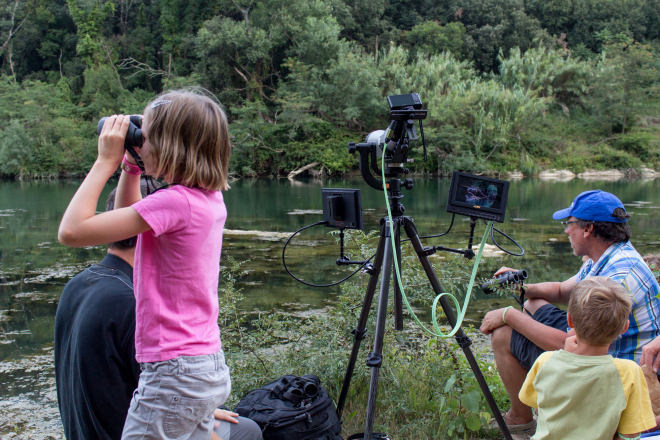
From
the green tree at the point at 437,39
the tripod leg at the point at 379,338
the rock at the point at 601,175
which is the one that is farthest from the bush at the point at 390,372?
the green tree at the point at 437,39

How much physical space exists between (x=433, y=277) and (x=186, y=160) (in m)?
1.26

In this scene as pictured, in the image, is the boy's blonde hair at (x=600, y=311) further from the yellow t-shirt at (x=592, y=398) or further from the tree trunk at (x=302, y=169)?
the tree trunk at (x=302, y=169)

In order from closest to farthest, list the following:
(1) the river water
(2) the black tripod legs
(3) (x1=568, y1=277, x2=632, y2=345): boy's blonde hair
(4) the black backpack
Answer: (3) (x1=568, y1=277, x2=632, y2=345): boy's blonde hair → (4) the black backpack → (2) the black tripod legs → (1) the river water

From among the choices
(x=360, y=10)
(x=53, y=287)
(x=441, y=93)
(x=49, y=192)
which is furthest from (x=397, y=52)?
(x=53, y=287)

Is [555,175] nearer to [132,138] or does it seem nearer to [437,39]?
[437,39]

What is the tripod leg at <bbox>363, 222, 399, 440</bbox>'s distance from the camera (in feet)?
6.82

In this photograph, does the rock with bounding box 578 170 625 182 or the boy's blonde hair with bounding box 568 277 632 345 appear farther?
the rock with bounding box 578 170 625 182

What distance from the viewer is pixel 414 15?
131 ft

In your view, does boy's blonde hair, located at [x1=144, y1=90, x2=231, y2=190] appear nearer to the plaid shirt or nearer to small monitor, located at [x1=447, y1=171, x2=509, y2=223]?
small monitor, located at [x1=447, y1=171, x2=509, y2=223]

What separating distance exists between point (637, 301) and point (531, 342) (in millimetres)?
444

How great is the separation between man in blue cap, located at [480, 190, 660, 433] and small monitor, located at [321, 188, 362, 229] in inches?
30.0

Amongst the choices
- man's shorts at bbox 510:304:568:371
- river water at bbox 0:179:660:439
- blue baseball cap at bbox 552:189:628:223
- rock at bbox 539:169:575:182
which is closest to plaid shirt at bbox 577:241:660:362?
blue baseball cap at bbox 552:189:628:223

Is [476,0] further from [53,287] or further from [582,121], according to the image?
[53,287]

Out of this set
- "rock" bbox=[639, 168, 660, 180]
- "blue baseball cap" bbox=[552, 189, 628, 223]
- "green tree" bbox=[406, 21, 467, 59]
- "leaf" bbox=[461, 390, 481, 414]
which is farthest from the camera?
"green tree" bbox=[406, 21, 467, 59]
